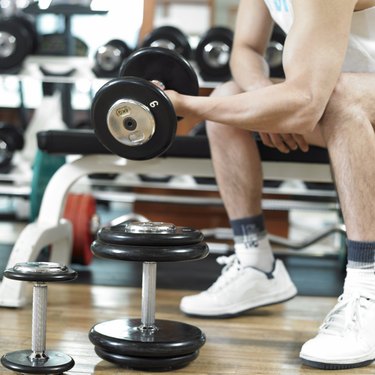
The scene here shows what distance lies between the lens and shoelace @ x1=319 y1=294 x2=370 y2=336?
5.26 feet

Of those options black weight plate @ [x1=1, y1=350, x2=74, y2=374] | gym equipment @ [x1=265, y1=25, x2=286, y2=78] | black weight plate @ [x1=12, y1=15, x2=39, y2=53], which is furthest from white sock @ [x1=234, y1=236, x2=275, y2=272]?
black weight plate @ [x1=12, y1=15, x2=39, y2=53]

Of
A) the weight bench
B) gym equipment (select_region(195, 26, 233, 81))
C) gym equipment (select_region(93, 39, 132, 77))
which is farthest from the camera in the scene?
gym equipment (select_region(93, 39, 132, 77))

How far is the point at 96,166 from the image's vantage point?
92.8 inches

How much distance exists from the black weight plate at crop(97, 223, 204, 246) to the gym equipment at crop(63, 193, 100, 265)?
3.88 feet

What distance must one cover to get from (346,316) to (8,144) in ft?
8.25

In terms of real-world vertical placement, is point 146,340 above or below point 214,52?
below

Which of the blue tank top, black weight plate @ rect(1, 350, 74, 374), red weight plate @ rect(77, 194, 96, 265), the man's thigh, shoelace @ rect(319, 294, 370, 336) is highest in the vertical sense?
the blue tank top

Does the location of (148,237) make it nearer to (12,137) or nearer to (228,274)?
(228,274)

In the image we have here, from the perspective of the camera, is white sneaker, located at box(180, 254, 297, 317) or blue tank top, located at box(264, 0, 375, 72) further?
white sneaker, located at box(180, 254, 297, 317)

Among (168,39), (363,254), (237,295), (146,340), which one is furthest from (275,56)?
(146,340)

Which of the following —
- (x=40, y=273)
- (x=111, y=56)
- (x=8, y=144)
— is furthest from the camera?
(x=8, y=144)

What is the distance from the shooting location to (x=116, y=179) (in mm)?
3654

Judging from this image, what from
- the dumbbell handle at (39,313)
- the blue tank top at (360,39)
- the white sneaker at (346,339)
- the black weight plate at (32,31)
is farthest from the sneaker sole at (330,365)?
the black weight plate at (32,31)

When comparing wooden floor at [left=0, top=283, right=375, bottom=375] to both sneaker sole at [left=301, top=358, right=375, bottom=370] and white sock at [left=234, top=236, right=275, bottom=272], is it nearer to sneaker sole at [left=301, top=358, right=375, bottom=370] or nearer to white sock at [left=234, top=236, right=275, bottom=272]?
sneaker sole at [left=301, top=358, right=375, bottom=370]
